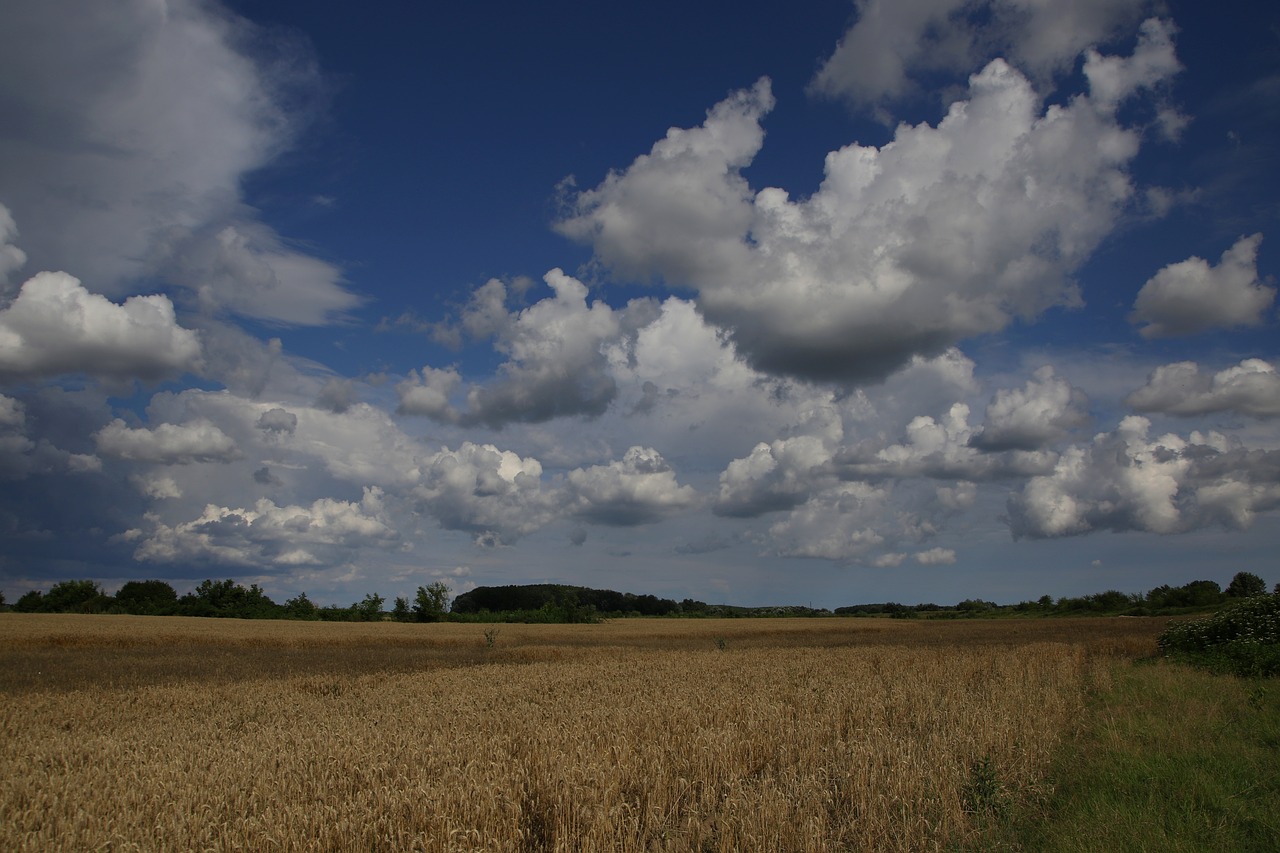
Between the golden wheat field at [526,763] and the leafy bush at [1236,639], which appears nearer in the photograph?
the golden wheat field at [526,763]

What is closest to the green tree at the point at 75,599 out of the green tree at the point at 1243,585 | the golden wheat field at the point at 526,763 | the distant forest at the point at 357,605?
the distant forest at the point at 357,605

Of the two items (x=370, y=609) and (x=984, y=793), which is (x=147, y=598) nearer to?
(x=370, y=609)

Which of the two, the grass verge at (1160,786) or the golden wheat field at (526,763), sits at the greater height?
the golden wheat field at (526,763)

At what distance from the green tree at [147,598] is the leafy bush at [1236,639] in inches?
4339

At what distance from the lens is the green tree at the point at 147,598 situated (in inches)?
3743

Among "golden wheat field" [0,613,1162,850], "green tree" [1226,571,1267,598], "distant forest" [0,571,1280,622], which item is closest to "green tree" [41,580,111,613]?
"distant forest" [0,571,1280,622]

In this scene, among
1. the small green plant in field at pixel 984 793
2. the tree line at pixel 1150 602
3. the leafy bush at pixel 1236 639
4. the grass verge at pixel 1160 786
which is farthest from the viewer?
the tree line at pixel 1150 602

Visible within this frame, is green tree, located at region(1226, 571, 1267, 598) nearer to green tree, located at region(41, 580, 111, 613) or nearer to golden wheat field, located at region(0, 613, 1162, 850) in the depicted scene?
golden wheat field, located at region(0, 613, 1162, 850)

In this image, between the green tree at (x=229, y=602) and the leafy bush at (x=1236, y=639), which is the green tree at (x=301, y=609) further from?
the leafy bush at (x=1236, y=639)

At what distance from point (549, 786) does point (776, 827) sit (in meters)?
2.10

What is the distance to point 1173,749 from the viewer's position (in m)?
9.84

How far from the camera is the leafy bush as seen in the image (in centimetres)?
1967

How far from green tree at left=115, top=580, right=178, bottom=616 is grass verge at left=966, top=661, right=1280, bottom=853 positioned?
111m

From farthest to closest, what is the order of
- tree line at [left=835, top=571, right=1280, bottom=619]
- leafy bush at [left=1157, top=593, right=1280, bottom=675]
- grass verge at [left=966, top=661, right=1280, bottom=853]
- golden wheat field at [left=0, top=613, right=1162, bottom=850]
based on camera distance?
tree line at [left=835, top=571, right=1280, bottom=619] → leafy bush at [left=1157, top=593, right=1280, bottom=675] → grass verge at [left=966, top=661, right=1280, bottom=853] → golden wheat field at [left=0, top=613, right=1162, bottom=850]
